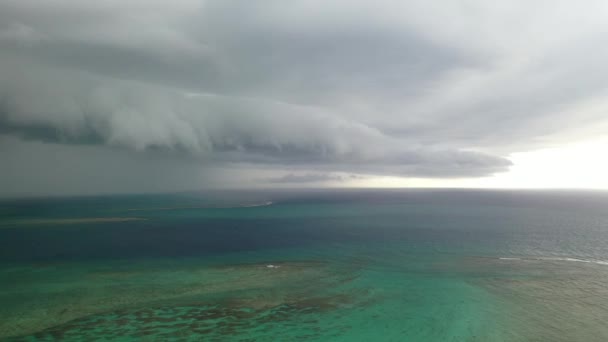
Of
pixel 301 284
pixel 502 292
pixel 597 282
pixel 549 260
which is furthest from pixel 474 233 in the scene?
pixel 301 284

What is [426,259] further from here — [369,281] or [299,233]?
[299,233]

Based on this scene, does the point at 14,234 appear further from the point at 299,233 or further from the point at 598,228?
the point at 598,228

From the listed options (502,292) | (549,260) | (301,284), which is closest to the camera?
(502,292)

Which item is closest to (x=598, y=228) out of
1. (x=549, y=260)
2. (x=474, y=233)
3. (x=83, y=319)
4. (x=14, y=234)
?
(x=474, y=233)

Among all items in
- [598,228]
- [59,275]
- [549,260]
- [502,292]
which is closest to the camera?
[502,292]

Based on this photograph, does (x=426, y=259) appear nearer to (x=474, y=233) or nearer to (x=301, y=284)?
(x=301, y=284)

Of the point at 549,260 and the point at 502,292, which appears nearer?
the point at 502,292

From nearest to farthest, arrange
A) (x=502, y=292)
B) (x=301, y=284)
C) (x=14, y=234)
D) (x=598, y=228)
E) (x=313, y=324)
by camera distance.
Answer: (x=313, y=324)
(x=502, y=292)
(x=301, y=284)
(x=14, y=234)
(x=598, y=228)

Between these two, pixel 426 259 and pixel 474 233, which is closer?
pixel 426 259

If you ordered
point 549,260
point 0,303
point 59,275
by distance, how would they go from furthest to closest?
point 549,260, point 59,275, point 0,303
